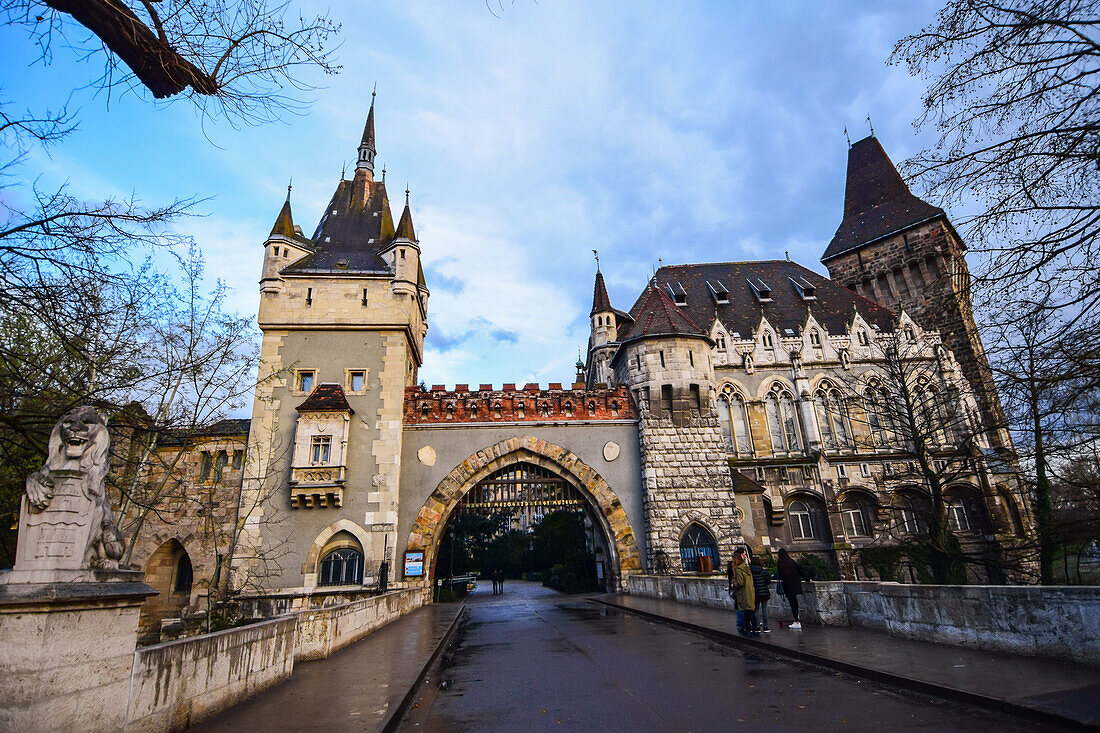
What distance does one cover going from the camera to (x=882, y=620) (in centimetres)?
873

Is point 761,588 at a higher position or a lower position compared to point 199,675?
higher

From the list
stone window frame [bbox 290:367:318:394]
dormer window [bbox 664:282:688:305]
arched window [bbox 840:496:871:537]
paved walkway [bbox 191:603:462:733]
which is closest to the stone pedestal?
paved walkway [bbox 191:603:462:733]

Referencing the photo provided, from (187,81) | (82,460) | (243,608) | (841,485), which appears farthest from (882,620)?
(841,485)

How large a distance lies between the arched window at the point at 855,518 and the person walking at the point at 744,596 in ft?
61.2

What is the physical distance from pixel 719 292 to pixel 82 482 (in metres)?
31.4

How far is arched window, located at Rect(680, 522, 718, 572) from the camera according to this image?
2053 centimetres

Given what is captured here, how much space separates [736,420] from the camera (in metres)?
27.2

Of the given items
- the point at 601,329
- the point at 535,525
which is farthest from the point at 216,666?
the point at 535,525

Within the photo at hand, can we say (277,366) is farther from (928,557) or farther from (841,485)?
(841,485)

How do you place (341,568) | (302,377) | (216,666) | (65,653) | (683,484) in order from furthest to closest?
(302,377) < (683,484) < (341,568) < (216,666) < (65,653)

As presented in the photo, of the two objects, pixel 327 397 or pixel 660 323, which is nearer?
pixel 327 397

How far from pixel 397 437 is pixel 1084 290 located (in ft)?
62.9

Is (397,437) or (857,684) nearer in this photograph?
(857,684)

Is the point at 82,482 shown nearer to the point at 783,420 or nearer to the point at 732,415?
the point at 732,415
